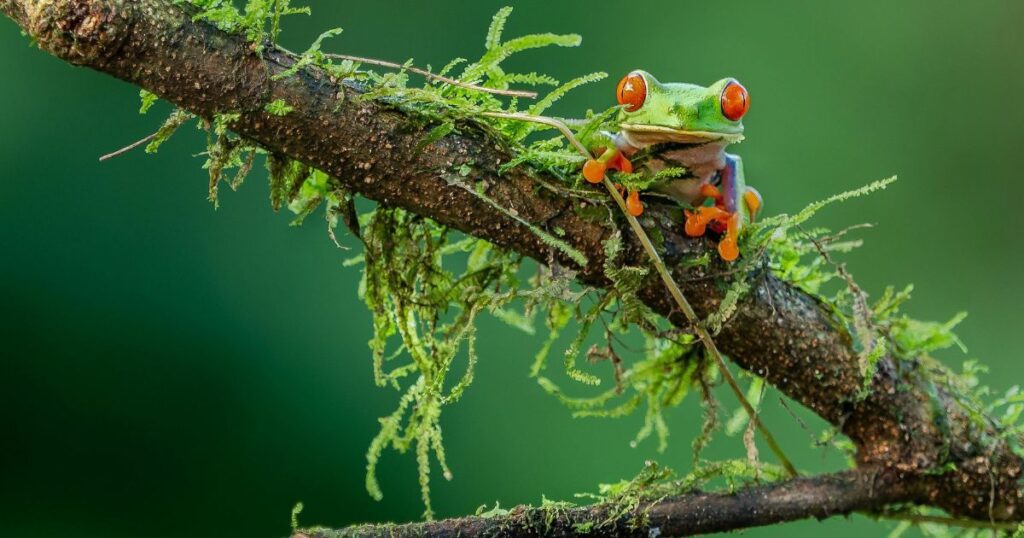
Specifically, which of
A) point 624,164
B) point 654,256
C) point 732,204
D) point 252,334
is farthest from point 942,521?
point 252,334

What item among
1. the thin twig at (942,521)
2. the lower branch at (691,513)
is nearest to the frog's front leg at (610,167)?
the lower branch at (691,513)

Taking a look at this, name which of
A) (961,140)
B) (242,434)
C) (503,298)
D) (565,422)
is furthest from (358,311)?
(961,140)

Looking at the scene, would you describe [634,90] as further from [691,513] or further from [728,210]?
[691,513]

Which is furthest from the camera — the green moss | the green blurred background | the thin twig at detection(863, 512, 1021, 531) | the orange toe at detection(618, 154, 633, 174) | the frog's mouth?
the green blurred background

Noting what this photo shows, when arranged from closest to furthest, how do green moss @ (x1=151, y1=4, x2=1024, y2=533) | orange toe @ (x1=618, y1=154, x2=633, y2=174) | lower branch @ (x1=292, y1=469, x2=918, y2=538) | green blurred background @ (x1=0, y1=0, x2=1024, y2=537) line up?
lower branch @ (x1=292, y1=469, x2=918, y2=538) < green moss @ (x1=151, y1=4, x2=1024, y2=533) < orange toe @ (x1=618, y1=154, x2=633, y2=174) < green blurred background @ (x1=0, y1=0, x2=1024, y2=537)

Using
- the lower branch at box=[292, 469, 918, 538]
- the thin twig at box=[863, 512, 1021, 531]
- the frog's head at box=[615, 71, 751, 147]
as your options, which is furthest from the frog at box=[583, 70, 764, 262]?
the thin twig at box=[863, 512, 1021, 531]

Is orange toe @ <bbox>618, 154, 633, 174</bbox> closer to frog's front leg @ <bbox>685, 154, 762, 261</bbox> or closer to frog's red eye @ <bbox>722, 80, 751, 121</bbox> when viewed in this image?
frog's front leg @ <bbox>685, 154, 762, 261</bbox>
